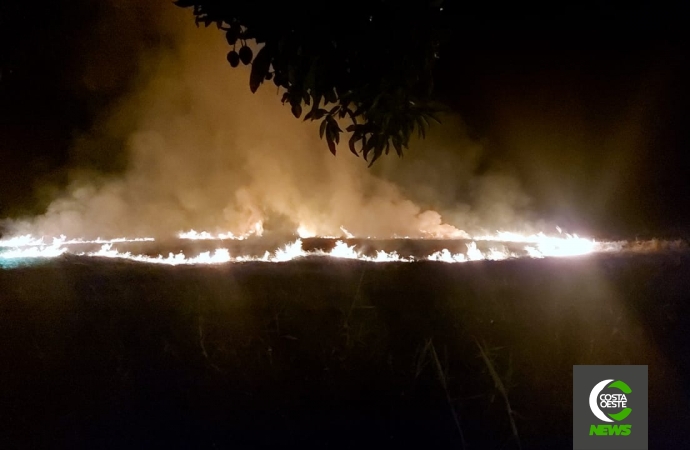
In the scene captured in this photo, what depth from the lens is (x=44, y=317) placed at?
353 cm

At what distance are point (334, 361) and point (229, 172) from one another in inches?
199

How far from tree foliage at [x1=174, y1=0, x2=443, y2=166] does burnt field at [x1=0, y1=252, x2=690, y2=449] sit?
1409 mm

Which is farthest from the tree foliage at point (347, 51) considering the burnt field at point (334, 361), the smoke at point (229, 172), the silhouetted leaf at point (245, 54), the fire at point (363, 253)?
the smoke at point (229, 172)

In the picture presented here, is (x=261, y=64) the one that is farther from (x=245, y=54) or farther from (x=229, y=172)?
(x=229, y=172)

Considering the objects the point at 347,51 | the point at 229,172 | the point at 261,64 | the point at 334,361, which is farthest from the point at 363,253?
the point at 229,172

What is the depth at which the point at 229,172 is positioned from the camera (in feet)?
25.5

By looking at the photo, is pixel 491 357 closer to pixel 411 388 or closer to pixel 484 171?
pixel 411 388

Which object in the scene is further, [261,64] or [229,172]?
[229,172]

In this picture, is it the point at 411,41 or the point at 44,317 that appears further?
the point at 44,317

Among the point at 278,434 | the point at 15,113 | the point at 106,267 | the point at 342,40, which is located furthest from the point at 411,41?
the point at 15,113

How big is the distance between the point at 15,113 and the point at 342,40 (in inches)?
265

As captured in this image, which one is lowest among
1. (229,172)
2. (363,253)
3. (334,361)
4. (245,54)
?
(334,361)

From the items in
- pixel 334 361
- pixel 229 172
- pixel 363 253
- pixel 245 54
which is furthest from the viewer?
pixel 229 172

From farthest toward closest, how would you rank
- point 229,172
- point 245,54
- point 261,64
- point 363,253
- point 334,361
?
point 229,172 < point 363,253 < point 334,361 < point 245,54 < point 261,64
